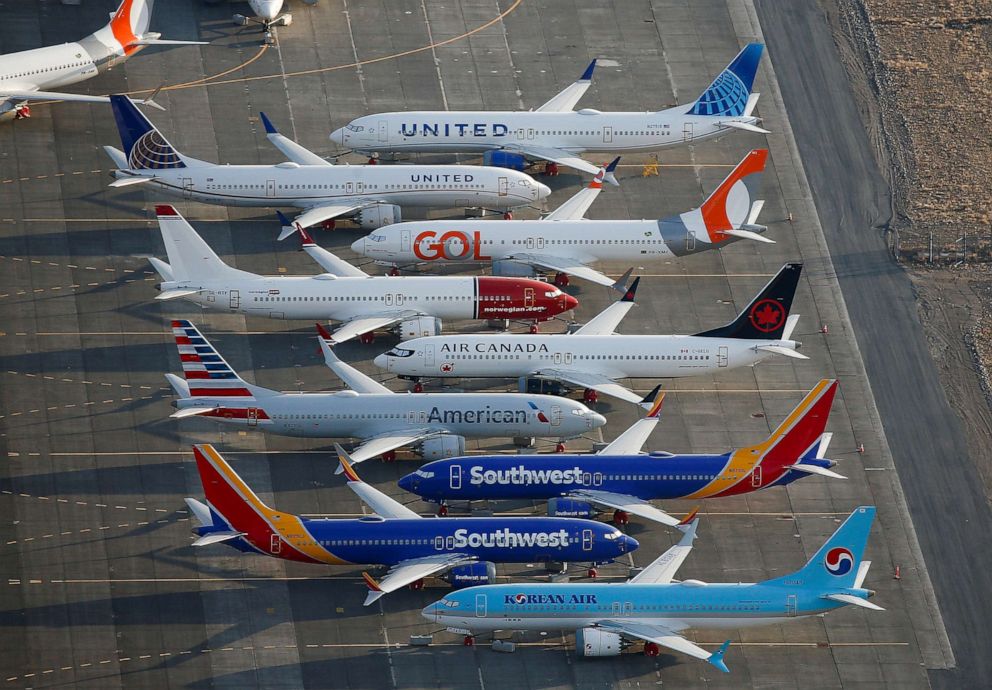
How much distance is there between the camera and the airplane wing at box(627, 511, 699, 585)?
119562 millimetres

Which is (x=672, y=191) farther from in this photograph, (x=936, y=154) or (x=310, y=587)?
(x=310, y=587)

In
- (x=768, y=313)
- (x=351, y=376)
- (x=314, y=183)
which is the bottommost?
(x=768, y=313)

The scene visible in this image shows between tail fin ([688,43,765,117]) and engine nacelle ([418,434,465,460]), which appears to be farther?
tail fin ([688,43,765,117])

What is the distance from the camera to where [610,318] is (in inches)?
5477

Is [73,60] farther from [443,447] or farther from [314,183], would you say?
[443,447]

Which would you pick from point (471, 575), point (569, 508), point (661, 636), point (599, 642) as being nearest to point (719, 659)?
point (661, 636)

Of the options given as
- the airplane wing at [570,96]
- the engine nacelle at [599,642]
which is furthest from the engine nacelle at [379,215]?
the engine nacelle at [599,642]

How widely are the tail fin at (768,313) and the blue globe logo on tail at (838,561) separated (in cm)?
2314

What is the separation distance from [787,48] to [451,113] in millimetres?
32342

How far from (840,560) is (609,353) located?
24208 millimetres

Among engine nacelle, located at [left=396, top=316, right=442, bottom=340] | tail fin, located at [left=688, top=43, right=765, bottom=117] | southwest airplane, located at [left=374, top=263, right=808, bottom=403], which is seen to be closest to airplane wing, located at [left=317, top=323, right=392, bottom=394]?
southwest airplane, located at [left=374, top=263, right=808, bottom=403]

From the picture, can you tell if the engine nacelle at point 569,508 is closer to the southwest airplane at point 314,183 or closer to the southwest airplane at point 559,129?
the southwest airplane at point 314,183

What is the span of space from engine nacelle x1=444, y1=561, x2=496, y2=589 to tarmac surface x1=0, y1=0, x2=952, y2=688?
8.02ft

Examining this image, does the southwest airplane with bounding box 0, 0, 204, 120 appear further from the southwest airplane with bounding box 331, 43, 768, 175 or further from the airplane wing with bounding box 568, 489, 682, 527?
the airplane wing with bounding box 568, 489, 682, 527
